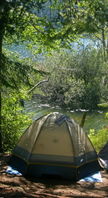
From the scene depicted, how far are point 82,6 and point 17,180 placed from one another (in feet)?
16.1

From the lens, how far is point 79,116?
93.6 ft

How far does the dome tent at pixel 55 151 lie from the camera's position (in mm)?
6625

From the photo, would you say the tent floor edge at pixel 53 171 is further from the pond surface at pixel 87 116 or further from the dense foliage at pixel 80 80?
the dense foliage at pixel 80 80

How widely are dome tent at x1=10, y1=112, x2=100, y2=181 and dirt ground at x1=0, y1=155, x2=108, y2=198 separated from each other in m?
0.32

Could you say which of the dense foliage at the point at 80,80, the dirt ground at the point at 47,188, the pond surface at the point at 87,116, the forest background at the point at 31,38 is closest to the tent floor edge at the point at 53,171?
the dirt ground at the point at 47,188

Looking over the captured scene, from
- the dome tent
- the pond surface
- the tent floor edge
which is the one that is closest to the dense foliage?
the pond surface

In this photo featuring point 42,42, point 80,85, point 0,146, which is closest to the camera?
point 0,146

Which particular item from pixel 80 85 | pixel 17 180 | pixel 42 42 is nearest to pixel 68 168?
pixel 17 180

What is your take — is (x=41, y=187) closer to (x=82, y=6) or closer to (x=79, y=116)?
(x=82, y=6)

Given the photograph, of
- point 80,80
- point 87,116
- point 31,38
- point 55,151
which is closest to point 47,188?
point 55,151

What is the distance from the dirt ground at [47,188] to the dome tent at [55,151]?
A: 325mm

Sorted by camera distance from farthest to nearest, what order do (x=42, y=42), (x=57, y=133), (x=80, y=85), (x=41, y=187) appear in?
(x=80, y=85) < (x=42, y=42) < (x=57, y=133) < (x=41, y=187)

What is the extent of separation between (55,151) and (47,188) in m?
1.36

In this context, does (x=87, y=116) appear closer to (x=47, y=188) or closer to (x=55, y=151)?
(x=55, y=151)
